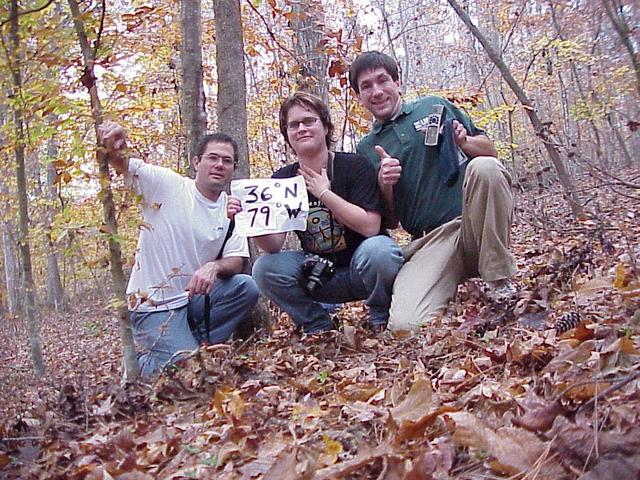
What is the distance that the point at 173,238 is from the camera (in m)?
3.96

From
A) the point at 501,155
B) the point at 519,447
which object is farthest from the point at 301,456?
the point at 501,155

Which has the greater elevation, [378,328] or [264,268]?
[264,268]

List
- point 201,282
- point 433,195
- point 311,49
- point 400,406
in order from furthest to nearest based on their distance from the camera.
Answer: point 311,49, point 433,195, point 201,282, point 400,406

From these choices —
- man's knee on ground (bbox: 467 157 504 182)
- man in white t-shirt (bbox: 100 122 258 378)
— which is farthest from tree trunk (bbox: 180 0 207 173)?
man's knee on ground (bbox: 467 157 504 182)

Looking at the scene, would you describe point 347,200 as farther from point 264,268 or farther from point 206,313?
point 206,313

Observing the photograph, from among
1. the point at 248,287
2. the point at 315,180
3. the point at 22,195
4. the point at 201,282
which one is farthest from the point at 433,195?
the point at 22,195

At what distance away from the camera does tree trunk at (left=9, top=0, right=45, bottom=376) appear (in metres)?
3.07

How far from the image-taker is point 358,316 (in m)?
4.73

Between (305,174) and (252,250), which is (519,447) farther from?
(252,250)

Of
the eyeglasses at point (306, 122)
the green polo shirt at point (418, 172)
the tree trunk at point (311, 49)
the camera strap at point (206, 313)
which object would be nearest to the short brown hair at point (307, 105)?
the eyeglasses at point (306, 122)

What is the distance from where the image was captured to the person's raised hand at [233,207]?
12.8 feet

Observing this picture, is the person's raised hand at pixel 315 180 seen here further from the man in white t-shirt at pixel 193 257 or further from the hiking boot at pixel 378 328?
the hiking boot at pixel 378 328

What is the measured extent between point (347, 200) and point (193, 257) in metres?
1.03

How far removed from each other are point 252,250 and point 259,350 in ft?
4.81
